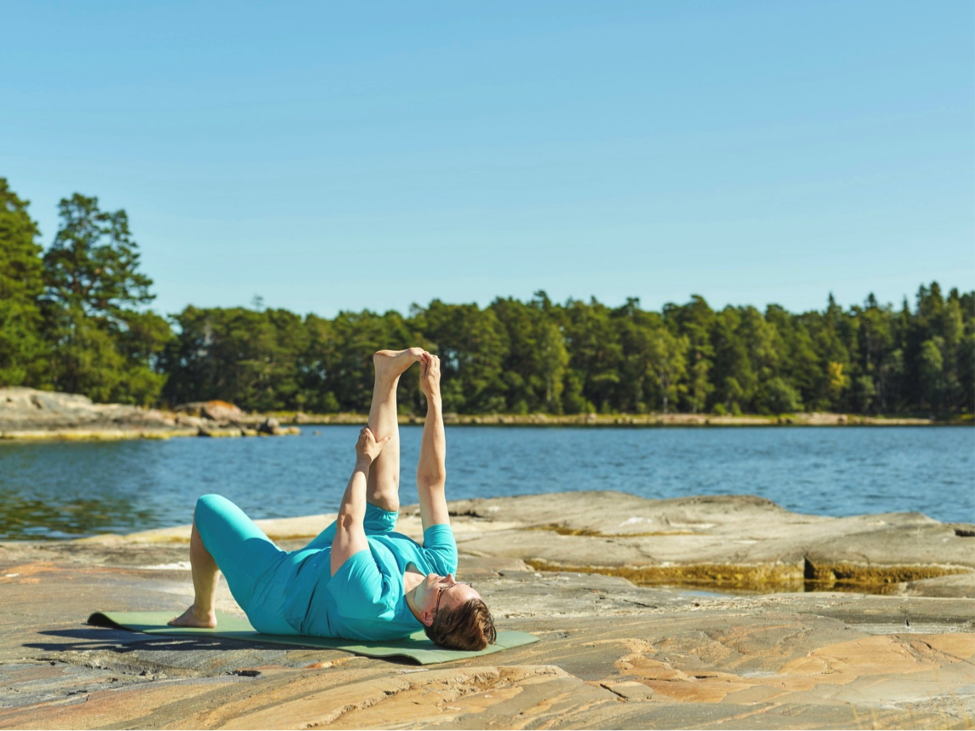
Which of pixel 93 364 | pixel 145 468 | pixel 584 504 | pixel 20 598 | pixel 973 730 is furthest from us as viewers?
pixel 93 364

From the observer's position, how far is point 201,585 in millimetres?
5172

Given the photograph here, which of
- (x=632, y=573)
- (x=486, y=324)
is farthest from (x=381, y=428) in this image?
(x=486, y=324)

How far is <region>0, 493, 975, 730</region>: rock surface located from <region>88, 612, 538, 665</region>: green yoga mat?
0.32 ft

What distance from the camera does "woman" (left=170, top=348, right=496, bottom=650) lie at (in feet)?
14.6

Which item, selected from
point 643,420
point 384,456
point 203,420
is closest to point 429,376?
point 384,456

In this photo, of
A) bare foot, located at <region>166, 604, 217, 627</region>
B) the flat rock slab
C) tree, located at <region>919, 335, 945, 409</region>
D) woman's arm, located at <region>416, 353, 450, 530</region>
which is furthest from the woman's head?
tree, located at <region>919, 335, 945, 409</region>

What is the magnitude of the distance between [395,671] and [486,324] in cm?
9698

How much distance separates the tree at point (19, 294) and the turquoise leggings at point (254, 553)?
5764 cm

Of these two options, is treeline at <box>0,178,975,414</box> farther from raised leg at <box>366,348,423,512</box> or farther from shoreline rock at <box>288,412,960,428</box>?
raised leg at <box>366,348,423,512</box>

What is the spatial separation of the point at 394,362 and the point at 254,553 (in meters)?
1.35

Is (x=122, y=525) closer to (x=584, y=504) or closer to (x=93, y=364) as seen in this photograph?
(x=584, y=504)

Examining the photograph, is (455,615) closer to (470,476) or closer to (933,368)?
(470,476)

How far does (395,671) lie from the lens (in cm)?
415

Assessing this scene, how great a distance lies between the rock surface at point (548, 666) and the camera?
352cm
